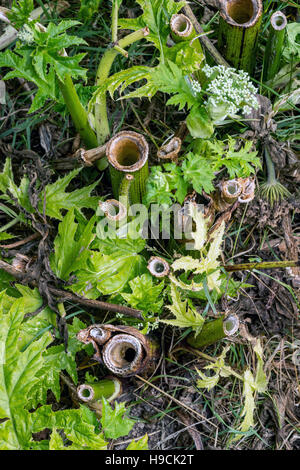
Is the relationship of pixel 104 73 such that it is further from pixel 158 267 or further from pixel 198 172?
pixel 158 267

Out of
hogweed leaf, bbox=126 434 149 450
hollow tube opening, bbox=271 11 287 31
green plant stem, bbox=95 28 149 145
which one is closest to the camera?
hogweed leaf, bbox=126 434 149 450

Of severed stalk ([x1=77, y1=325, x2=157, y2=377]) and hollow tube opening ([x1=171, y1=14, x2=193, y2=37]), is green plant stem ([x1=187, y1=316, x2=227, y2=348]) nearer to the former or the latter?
severed stalk ([x1=77, y1=325, x2=157, y2=377])

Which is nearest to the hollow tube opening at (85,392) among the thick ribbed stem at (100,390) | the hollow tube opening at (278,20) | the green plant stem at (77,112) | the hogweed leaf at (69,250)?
the thick ribbed stem at (100,390)

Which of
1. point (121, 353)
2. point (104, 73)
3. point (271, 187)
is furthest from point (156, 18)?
point (121, 353)

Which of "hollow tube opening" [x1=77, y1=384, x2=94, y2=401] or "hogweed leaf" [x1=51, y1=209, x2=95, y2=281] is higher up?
"hogweed leaf" [x1=51, y1=209, x2=95, y2=281]

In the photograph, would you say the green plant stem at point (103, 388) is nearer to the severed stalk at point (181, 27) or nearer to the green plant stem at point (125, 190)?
the green plant stem at point (125, 190)

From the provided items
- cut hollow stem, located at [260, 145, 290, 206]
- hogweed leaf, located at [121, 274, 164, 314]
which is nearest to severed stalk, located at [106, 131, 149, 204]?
hogweed leaf, located at [121, 274, 164, 314]
